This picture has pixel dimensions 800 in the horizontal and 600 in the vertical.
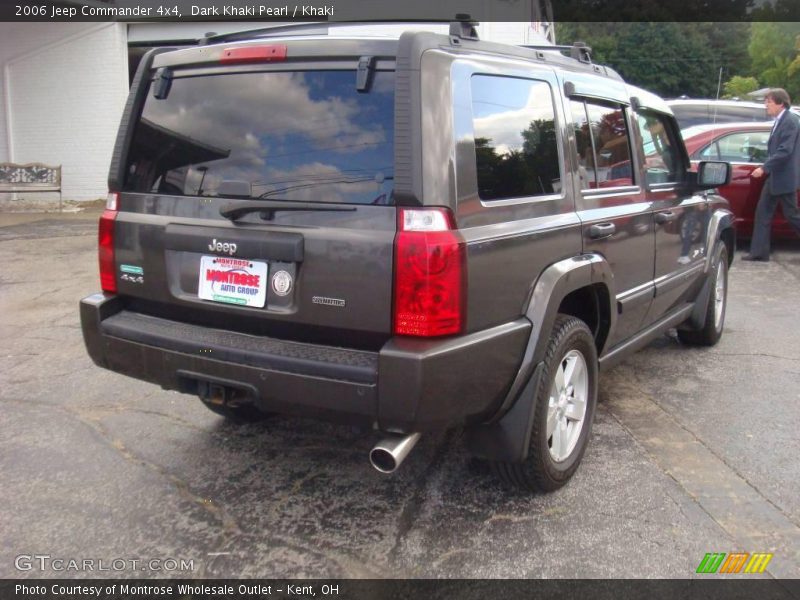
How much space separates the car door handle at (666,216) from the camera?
13.6 feet

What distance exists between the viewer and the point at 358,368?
102 inches

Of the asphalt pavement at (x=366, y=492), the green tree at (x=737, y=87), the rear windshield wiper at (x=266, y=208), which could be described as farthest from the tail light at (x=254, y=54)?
the green tree at (x=737, y=87)

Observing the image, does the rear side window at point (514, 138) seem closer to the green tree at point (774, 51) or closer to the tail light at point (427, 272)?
the tail light at point (427, 272)

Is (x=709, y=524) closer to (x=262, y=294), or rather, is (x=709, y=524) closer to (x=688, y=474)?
(x=688, y=474)

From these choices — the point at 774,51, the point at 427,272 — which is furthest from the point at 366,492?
the point at 774,51

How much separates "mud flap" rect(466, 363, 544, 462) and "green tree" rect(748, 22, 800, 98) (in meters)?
52.4

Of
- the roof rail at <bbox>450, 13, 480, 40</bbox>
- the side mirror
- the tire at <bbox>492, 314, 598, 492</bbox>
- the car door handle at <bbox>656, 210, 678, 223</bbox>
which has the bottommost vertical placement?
the tire at <bbox>492, 314, 598, 492</bbox>

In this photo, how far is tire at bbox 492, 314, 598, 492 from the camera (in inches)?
118

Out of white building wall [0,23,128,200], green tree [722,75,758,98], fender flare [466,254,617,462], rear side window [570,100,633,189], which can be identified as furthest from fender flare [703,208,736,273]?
green tree [722,75,758,98]

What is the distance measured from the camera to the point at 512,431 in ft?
9.45

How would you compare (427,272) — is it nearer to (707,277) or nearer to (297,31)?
(297,31)

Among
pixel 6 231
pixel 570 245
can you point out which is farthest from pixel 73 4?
pixel 570 245

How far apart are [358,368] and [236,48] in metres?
1.39

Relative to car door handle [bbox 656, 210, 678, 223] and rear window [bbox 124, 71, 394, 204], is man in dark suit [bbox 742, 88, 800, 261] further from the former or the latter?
rear window [bbox 124, 71, 394, 204]
